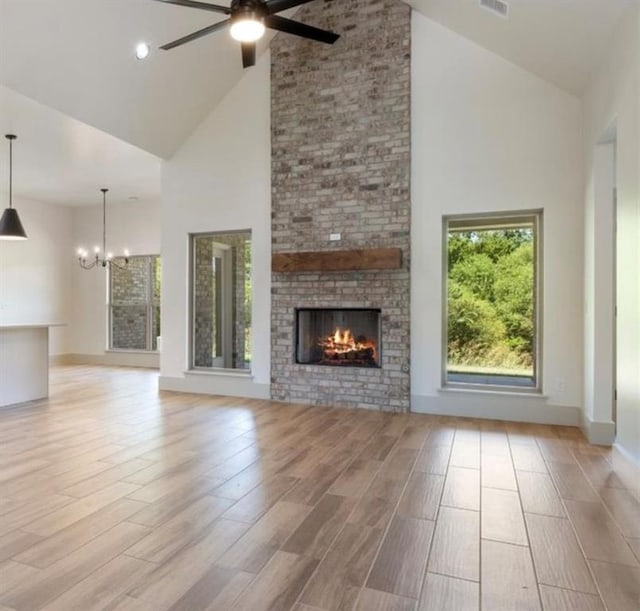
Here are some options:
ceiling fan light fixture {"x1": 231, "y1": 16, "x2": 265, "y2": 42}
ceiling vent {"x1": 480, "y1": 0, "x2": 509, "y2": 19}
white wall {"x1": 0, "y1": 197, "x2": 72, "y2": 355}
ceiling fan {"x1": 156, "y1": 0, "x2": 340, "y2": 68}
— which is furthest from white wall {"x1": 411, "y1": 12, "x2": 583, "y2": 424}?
white wall {"x1": 0, "y1": 197, "x2": 72, "y2": 355}

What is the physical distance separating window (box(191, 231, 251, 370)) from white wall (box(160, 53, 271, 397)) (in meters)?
0.15

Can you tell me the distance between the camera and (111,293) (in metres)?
9.09

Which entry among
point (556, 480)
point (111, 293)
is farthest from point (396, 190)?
point (111, 293)

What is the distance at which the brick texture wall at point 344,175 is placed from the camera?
486cm

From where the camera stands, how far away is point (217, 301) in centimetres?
599

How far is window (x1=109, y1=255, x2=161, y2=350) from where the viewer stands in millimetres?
8773

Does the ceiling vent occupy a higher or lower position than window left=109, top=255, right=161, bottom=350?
higher

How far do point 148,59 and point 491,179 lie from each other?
3785 millimetres

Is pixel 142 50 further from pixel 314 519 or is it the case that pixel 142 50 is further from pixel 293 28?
pixel 314 519

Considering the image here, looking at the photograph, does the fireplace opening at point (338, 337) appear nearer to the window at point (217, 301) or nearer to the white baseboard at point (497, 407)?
the white baseboard at point (497, 407)

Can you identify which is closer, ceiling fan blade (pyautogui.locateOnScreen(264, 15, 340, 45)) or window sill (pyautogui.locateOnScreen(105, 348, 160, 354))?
ceiling fan blade (pyautogui.locateOnScreen(264, 15, 340, 45))

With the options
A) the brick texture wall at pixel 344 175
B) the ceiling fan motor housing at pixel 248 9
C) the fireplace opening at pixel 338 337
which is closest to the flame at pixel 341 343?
the fireplace opening at pixel 338 337

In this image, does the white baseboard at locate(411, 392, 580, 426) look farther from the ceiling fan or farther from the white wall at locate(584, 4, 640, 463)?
the ceiling fan

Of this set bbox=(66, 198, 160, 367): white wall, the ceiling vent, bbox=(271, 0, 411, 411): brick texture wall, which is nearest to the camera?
the ceiling vent
